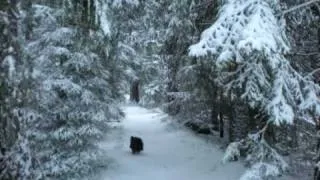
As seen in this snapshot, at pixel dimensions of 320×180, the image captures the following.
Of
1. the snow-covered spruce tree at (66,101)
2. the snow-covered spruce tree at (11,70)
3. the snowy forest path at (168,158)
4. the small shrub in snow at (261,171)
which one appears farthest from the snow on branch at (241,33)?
the snowy forest path at (168,158)

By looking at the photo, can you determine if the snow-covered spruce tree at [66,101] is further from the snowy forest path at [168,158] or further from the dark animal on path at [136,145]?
the dark animal on path at [136,145]

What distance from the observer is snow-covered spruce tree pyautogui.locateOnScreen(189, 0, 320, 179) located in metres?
8.12

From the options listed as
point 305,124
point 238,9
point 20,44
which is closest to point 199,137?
point 305,124

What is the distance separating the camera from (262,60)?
8.86m

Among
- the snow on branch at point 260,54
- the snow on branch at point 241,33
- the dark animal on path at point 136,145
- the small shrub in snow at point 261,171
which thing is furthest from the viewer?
the dark animal on path at point 136,145

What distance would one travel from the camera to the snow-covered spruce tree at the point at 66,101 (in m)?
12.0

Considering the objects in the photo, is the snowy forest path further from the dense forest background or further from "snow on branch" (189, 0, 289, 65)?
"snow on branch" (189, 0, 289, 65)

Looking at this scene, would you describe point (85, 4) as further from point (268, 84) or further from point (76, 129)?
point (76, 129)

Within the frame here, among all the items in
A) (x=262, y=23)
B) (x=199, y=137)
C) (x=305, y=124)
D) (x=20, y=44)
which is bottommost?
(x=199, y=137)

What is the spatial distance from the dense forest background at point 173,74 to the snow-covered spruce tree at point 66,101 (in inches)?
1.3

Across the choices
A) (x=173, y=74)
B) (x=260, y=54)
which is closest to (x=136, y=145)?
(x=173, y=74)

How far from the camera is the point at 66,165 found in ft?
40.7

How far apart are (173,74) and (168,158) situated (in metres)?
4.02

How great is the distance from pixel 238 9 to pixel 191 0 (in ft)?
10.5
